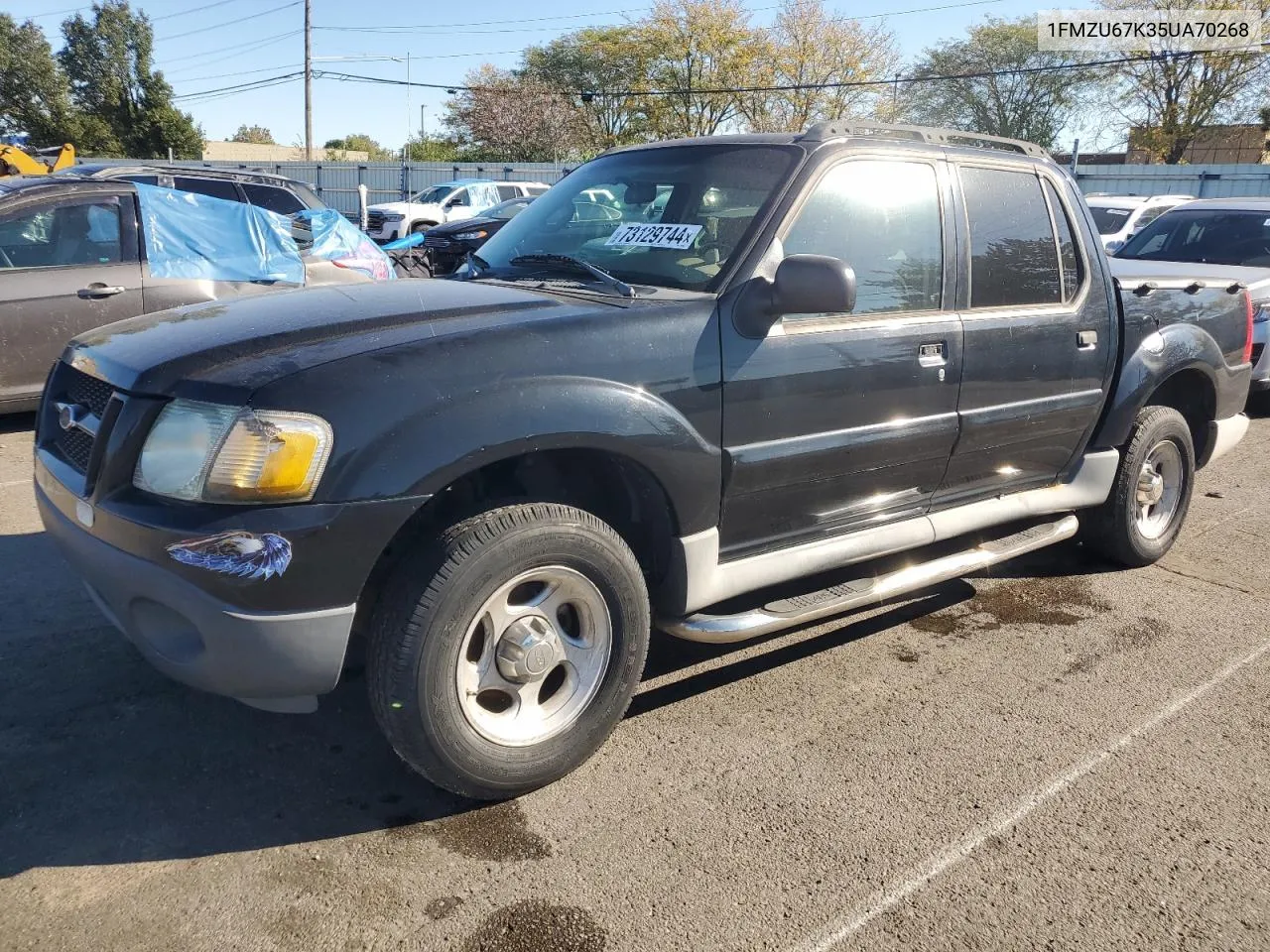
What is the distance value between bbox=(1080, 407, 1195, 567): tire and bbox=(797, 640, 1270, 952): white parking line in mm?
1182

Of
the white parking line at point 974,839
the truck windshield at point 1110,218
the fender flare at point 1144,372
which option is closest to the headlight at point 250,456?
the white parking line at point 974,839

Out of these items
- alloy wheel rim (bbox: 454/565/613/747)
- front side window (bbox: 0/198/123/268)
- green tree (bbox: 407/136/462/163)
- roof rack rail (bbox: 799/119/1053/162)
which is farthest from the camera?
green tree (bbox: 407/136/462/163)

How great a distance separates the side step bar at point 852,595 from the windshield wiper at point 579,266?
42.2 inches

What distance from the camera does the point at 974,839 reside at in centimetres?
275

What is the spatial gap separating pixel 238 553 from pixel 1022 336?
9.85 ft

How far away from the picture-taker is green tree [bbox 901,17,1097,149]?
49938mm

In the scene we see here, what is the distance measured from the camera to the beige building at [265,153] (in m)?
62.7

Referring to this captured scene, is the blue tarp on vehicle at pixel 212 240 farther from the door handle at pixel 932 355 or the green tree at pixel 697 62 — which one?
the green tree at pixel 697 62

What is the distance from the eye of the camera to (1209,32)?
39.8 m

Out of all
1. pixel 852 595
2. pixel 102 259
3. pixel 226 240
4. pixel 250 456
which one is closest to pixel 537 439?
pixel 250 456

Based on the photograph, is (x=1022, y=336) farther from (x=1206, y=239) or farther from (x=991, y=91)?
(x=991, y=91)

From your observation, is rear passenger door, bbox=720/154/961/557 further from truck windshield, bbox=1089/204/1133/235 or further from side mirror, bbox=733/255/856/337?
truck windshield, bbox=1089/204/1133/235

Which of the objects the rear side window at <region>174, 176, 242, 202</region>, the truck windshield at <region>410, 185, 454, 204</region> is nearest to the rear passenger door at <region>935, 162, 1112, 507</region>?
the rear side window at <region>174, 176, 242, 202</region>

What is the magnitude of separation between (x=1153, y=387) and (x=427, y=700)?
12.0 ft
